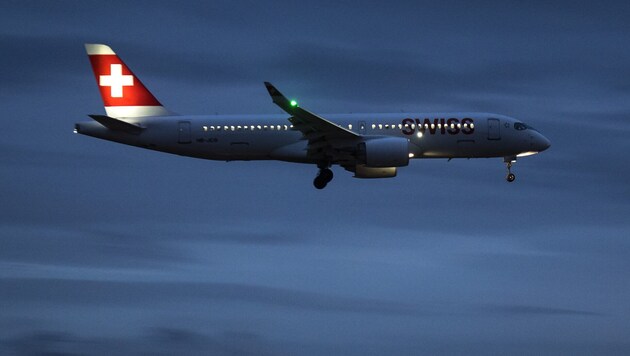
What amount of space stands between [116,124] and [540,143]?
23.7 metres

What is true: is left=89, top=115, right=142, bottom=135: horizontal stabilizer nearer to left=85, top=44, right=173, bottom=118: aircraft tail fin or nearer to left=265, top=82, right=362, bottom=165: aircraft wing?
left=85, top=44, right=173, bottom=118: aircraft tail fin

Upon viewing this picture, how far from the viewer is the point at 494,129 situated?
64312 mm

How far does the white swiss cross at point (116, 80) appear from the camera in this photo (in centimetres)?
6919

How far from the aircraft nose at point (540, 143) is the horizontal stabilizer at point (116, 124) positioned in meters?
22.1

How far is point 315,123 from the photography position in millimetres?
62031

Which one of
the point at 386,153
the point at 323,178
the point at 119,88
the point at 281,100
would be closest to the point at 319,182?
the point at 323,178

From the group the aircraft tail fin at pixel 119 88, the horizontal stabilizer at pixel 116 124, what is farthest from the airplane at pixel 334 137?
the aircraft tail fin at pixel 119 88

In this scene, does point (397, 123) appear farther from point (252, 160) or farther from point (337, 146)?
point (252, 160)

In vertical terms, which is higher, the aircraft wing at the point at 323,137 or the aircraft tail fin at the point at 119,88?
the aircraft tail fin at the point at 119,88

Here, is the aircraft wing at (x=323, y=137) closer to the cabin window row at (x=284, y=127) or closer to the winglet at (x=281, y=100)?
the winglet at (x=281, y=100)

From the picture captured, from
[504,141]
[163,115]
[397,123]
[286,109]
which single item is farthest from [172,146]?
[504,141]

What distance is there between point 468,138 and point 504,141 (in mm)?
2318

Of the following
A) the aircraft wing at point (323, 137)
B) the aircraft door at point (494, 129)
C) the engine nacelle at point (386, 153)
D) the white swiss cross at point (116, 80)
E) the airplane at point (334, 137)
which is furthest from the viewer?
the white swiss cross at point (116, 80)

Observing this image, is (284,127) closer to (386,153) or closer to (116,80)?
(386,153)
